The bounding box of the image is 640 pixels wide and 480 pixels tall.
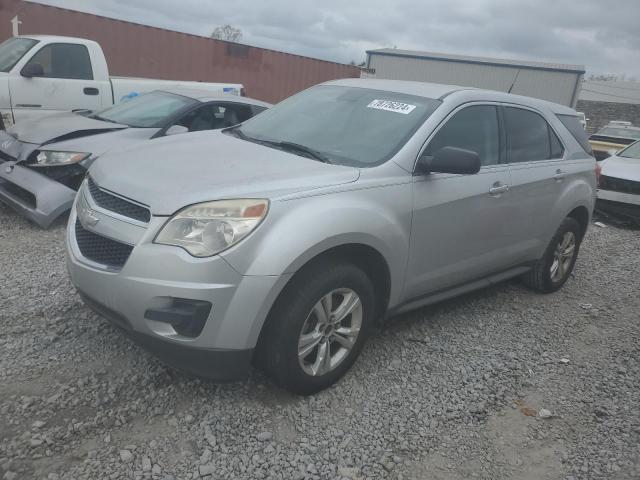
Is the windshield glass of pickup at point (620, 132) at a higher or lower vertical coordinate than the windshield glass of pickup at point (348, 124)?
lower

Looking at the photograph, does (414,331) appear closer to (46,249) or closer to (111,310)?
(111,310)

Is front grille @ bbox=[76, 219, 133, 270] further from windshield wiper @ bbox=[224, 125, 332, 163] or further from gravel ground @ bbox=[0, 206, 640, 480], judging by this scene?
windshield wiper @ bbox=[224, 125, 332, 163]

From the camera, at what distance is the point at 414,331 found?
401 centimetres

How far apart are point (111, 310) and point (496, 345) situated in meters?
2.63

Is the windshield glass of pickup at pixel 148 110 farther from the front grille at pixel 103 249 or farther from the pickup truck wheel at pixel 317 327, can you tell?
the pickup truck wheel at pixel 317 327

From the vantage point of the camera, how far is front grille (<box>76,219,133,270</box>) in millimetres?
2686

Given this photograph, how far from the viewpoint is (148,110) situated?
6.34 metres

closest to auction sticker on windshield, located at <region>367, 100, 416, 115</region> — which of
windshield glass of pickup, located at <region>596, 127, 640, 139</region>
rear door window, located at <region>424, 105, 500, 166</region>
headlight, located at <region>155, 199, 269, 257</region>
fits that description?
rear door window, located at <region>424, 105, 500, 166</region>

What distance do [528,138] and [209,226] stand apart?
2890 mm

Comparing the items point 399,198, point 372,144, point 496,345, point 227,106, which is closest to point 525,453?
point 496,345

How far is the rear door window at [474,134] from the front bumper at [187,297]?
5.01 feet

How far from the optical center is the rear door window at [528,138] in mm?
4176

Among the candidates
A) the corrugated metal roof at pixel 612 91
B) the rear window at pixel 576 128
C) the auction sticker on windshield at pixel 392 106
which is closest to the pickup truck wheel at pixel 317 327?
A: the auction sticker on windshield at pixel 392 106

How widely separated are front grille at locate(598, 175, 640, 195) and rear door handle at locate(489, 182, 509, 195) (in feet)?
18.5
